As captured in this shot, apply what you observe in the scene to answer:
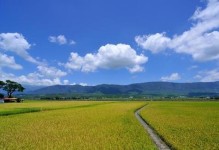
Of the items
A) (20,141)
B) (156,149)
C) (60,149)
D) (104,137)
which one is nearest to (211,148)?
(156,149)

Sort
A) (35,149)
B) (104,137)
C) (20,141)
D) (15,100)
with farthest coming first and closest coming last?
(15,100)
(104,137)
(20,141)
(35,149)

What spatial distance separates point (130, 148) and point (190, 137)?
231 inches

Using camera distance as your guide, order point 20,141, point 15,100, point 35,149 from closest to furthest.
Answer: point 35,149, point 20,141, point 15,100

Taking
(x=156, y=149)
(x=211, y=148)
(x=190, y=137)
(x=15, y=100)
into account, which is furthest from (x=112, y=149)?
(x=15, y=100)

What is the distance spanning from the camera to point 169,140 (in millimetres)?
17875

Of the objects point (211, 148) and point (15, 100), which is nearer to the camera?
point (211, 148)

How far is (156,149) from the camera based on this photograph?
15.3 metres

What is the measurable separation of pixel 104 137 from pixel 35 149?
18.2ft

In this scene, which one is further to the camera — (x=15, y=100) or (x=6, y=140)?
(x=15, y=100)

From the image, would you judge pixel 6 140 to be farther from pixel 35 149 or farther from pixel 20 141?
pixel 35 149

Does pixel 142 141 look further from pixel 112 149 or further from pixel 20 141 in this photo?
pixel 20 141

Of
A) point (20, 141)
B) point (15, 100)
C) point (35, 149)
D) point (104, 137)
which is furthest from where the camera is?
point (15, 100)

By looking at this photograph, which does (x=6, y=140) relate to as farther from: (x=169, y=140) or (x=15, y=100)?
(x=15, y=100)

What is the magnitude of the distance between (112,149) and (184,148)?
12.9 feet
